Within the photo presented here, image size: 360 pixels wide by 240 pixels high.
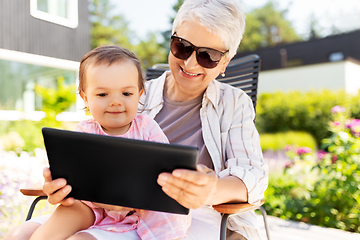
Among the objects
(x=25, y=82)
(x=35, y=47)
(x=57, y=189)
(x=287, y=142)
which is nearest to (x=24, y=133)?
(x=25, y=82)

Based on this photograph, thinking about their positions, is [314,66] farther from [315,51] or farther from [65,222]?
[65,222]

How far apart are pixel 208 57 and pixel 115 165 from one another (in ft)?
2.88

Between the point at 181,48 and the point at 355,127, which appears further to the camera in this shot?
the point at 355,127

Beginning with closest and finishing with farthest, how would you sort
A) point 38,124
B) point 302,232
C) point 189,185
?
point 189,185, point 302,232, point 38,124

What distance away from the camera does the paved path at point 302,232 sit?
3.16 metres

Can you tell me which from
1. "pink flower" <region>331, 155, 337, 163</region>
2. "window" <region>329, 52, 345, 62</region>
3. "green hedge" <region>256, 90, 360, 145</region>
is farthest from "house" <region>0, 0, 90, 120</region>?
"window" <region>329, 52, 345, 62</region>

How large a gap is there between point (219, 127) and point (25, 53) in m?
8.14

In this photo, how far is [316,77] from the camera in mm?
15375

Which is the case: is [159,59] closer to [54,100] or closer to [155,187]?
[54,100]

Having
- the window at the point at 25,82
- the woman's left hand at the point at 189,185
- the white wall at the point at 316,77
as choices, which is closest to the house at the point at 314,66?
the white wall at the point at 316,77

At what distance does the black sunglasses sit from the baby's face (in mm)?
421

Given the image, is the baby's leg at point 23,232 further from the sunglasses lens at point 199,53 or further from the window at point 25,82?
the window at point 25,82

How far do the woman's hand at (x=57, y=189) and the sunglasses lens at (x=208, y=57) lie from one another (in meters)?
0.93

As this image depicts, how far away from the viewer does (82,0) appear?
9406 mm
